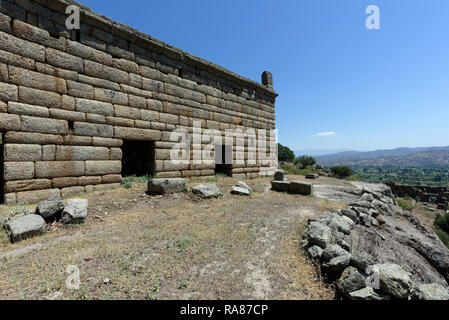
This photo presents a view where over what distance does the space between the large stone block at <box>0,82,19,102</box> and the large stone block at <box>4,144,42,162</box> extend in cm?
113

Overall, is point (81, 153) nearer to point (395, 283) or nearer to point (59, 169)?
point (59, 169)

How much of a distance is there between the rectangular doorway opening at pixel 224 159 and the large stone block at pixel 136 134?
3.29m

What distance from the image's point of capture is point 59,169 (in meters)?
5.85

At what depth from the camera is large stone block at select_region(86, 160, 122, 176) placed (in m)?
6.39

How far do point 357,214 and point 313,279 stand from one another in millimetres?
3564

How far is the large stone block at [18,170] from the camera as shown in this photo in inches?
199

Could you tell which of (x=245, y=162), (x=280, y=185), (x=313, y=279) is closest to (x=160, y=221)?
(x=313, y=279)

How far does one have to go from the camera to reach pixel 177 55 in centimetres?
859

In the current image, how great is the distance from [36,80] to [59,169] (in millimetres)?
2373

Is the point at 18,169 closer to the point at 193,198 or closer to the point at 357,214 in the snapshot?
the point at 193,198

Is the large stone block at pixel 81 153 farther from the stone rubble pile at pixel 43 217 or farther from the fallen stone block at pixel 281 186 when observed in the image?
the fallen stone block at pixel 281 186

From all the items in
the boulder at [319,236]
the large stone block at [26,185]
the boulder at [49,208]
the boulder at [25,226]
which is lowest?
the boulder at [319,236]

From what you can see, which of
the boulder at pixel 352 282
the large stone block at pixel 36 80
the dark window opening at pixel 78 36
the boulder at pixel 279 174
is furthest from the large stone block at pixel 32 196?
the boulder at pixel 279 174

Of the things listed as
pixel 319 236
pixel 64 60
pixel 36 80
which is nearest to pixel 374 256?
pixel 319 236
